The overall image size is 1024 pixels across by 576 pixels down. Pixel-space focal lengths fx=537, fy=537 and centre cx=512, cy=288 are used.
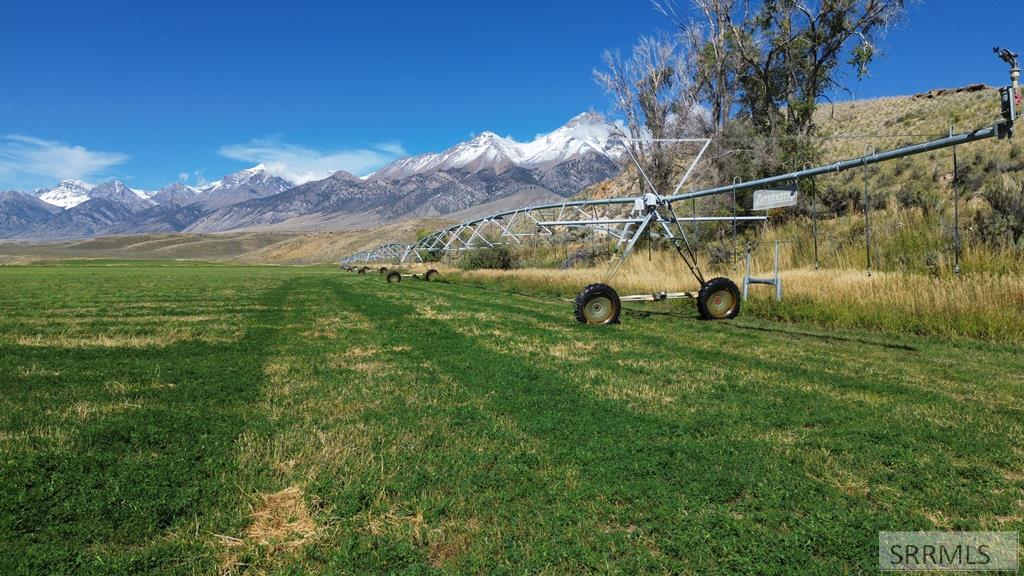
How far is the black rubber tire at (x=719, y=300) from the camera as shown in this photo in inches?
484

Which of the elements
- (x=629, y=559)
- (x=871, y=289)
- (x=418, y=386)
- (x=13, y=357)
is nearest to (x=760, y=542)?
(x=629, y=559)

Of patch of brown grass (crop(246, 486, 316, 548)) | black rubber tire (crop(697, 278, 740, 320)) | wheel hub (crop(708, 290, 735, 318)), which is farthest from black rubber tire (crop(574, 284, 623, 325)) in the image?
patch of brown grass (crop(246, 486, 316, 548))

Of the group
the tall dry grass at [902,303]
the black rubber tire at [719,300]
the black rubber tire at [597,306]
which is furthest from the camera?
the black rubber tire at [719,300]

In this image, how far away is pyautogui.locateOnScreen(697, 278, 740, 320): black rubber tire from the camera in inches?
484

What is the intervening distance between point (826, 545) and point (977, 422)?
3.08 m

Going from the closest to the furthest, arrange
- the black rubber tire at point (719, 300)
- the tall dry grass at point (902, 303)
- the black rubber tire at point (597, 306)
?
the tall dry grass at point (902, 303)
the black rubber tire at point (597, 306)
the black rubber tire at point (719, 300)

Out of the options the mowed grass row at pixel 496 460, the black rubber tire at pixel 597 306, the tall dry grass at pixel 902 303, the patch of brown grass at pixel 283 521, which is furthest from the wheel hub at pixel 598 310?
the patch of brown grass at pixel 283 521

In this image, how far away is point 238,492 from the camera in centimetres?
340

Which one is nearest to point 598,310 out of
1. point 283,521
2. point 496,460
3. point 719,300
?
point 719,300

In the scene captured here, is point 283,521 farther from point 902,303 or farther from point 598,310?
point 902,303

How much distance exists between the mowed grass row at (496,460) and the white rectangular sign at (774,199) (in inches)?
176

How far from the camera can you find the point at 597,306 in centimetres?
1165

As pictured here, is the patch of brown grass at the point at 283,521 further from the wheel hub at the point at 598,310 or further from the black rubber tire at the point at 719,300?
the black rubber tire at the point at 719,300

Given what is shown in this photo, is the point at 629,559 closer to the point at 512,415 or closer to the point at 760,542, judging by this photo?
the point at 760,542
